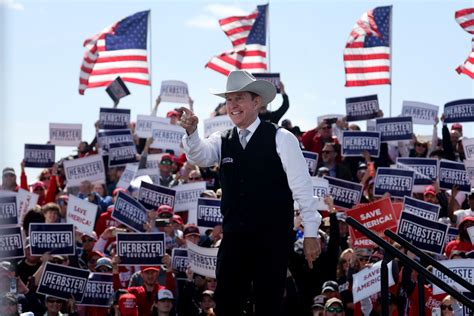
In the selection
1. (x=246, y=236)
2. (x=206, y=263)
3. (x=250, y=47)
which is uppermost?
(x=250, y=47)

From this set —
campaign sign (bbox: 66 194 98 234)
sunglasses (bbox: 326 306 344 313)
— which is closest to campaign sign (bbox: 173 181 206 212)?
campaign sign (bbox: 66 194 98 234)

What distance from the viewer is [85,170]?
53.9 ft

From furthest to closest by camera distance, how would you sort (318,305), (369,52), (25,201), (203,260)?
(369,52) → (25,201) → (203,260) → (318,305)

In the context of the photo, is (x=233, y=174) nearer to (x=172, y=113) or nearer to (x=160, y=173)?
(x=160, y=173)

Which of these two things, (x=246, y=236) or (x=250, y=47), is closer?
(x=246, y=236)

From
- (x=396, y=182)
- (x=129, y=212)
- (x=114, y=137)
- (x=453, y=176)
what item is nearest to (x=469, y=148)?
(x=453, y=176)

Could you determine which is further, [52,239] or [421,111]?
[421,111]

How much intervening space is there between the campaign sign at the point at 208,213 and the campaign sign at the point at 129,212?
2.38ft

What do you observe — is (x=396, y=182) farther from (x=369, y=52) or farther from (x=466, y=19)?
(x=369, y=52)

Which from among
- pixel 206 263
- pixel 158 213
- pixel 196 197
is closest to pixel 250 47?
pixel 196 197

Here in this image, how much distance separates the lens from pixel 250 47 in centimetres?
2066

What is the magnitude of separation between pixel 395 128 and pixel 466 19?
8.35 feet

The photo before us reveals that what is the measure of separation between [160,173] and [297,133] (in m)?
2.26

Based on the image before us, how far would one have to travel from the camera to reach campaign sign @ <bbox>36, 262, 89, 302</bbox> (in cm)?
1154
